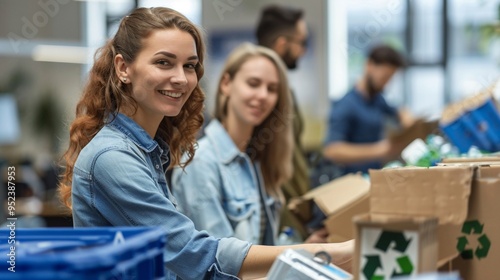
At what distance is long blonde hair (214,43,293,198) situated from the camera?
3238 millimetres

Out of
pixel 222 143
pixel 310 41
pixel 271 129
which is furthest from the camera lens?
pixel 310 41

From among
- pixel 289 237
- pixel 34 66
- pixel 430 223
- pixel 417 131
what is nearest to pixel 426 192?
pixel 430 223

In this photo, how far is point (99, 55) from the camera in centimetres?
207

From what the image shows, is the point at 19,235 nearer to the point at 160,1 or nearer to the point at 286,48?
the point at 286,48

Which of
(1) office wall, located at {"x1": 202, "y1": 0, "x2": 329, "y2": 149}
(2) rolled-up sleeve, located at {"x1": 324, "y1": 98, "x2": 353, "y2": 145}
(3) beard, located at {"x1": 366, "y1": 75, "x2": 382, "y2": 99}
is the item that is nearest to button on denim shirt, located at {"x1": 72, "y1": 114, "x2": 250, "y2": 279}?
(2) rolled-up sleeve, located at {"x1": 324, "y1": 98, "x2": 353, "y2": 145}

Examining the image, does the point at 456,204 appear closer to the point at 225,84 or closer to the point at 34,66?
the point at 225,84

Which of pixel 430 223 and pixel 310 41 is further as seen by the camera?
pixel 310 41

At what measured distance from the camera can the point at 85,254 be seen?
1.11 m

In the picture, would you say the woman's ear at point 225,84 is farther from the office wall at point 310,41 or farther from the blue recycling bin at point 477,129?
the office wall at point 310,41

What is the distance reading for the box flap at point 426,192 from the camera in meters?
1.51

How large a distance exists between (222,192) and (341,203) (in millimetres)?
424

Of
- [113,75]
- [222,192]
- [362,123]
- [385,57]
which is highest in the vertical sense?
[113,75]

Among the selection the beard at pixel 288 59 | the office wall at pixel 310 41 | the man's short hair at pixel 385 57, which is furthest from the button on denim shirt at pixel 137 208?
the office wall at pixel 310 41

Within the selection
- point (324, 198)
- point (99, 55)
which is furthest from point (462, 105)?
point (99, 55)
